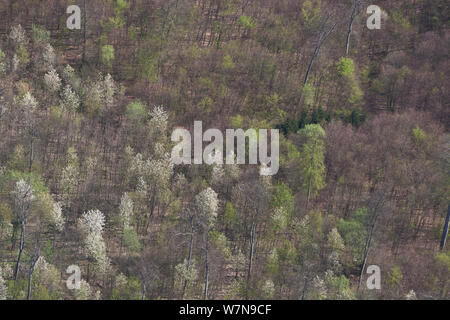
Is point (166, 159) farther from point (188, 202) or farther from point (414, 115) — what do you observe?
point (414, 115)

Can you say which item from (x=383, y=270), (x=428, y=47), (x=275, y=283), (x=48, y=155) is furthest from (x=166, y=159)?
(x=428, y=47)

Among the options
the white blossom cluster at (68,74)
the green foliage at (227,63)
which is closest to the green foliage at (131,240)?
the white blossom cluster at (68,74)

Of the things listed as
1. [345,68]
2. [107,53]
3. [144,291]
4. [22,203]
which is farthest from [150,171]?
[345,68]

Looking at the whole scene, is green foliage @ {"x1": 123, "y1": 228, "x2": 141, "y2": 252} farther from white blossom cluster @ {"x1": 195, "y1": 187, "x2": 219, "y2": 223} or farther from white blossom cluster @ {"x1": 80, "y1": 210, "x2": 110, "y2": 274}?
white blossom cluster @ {"x1": 195, "y1": 187, "x2": 219, "y2": 223}

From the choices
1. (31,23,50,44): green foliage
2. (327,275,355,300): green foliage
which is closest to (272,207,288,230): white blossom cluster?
(327,275,355,300): green foliage

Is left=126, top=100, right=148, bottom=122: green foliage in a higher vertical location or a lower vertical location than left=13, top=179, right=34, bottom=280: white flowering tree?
higher

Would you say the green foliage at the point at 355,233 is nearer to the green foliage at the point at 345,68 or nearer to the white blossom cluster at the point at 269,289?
the white blossom cluster at the point at 269,289
